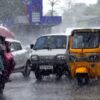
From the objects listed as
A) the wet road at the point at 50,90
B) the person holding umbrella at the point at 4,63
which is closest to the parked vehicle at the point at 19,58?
the wet road at the point at 50,90

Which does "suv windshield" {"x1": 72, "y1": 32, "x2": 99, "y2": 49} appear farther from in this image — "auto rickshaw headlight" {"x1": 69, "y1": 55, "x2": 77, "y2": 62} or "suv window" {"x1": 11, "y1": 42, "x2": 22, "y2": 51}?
"suv window" {"x1": 11, "y1": 42, "x2": 22, "y2": 51}

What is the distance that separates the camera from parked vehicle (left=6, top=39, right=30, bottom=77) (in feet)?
64.2

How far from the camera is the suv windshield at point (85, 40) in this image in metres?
16.4

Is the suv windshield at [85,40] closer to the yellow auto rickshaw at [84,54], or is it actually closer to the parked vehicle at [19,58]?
the yellow auto rickshaw at [84,54]

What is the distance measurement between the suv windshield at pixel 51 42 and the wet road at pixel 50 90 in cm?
135

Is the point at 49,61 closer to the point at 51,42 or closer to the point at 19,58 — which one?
the point at 51,42

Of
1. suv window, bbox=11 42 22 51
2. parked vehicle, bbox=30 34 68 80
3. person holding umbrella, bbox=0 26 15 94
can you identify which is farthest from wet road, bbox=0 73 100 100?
suv window, bbox=11 42 22 51

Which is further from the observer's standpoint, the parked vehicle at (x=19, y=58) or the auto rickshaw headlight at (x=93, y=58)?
the parked vehicle at (x=19, y=58)

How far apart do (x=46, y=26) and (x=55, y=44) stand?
104 ft

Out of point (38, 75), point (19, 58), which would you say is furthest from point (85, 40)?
point (19, 58)

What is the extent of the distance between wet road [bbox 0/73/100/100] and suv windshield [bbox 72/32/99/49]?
1.32 metres

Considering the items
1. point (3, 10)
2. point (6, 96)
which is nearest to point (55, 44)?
point (6, 96)

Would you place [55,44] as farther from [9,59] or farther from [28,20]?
[28,20]

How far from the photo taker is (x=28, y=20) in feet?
160
